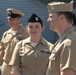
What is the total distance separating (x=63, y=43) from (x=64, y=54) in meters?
0.10

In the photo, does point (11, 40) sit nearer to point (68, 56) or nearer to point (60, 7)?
point (60, 7)

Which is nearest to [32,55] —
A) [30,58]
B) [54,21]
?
[30,58]

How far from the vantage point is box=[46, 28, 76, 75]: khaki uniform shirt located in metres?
3.17

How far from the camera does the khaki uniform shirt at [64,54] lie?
3174 mm

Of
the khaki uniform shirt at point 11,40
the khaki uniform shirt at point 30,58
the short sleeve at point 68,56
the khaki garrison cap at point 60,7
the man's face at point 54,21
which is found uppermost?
the khaki garrison cap at point 60,7

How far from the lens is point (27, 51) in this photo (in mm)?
4398

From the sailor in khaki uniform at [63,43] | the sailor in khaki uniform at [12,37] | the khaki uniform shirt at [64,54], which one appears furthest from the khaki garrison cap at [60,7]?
the sailor in khaki uniform at [12,37]

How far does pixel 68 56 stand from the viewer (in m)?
3.19

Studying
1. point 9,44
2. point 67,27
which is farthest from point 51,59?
point 9,44

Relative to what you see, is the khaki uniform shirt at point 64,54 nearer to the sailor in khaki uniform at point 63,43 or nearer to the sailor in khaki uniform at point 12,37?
the sailor in khaki uniform at point 63,43

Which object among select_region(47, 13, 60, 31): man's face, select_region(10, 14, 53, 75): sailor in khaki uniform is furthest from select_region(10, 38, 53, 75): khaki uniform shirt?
select_region(47, 13, 60, 31): man's face

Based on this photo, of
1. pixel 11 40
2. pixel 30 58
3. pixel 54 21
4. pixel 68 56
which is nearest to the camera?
pixel 68 56

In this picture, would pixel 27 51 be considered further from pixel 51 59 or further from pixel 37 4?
pixel 37 4

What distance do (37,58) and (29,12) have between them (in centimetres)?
1109
